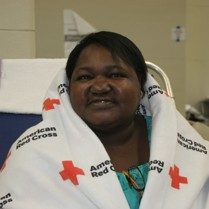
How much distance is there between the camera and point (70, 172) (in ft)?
3.20

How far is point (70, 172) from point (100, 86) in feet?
0.81

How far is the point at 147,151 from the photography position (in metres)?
1.13

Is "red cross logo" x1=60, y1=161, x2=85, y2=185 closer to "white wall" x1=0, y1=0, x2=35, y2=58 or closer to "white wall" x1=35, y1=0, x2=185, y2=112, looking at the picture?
"white wall" x1=0, y1=0, x2=35, y2=58

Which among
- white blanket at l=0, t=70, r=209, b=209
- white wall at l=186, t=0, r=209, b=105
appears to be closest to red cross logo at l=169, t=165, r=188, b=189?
white blanket at l=0, t=70, r=209, b=209

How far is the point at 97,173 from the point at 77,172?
0.05 metres

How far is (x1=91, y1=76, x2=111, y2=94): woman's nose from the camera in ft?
3.35

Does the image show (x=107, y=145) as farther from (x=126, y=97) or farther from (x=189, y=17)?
(x=189, y=17)

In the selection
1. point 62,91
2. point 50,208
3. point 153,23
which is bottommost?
point 50,208

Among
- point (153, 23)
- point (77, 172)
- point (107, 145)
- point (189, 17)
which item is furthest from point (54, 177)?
point (189, 17)

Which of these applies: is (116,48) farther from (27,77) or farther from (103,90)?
(27,77)

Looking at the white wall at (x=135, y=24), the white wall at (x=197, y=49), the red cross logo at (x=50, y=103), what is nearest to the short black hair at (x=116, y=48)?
the red cross logo at (x=50, y=103)


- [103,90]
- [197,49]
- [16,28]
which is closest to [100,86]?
[103,90]

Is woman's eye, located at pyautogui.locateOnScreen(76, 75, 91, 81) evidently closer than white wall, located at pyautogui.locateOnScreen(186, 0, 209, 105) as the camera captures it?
Yes

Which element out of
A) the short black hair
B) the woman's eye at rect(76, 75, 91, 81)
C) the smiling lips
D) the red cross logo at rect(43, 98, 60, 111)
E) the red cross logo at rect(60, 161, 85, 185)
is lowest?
the red cross logo at rect(60, 161, 85, 185)
